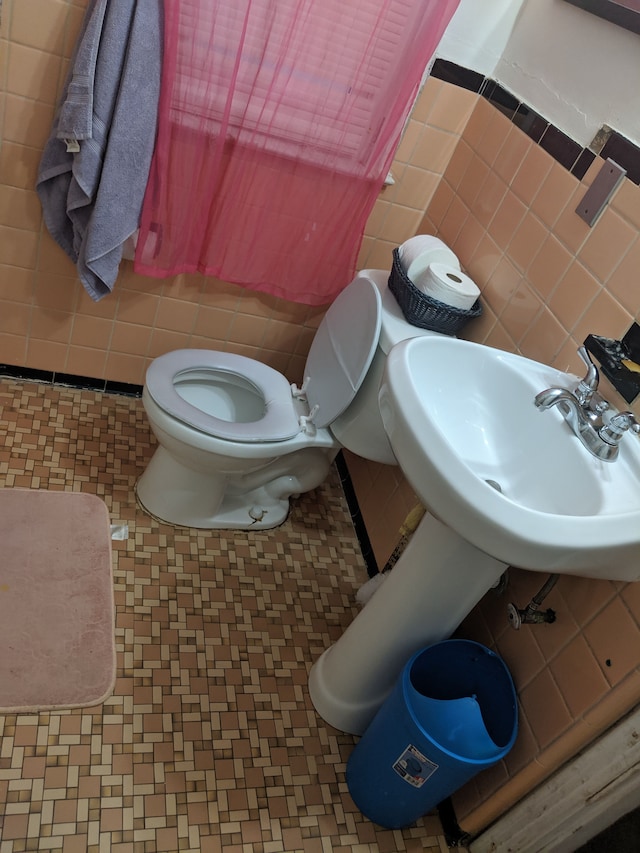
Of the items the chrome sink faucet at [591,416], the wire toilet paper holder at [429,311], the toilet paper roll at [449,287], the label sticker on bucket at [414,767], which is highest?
the chrome sink faucet at [591,416]

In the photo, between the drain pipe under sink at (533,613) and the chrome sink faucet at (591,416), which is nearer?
the chrome sink faucet at (591,416)

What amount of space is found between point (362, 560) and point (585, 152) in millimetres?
1244

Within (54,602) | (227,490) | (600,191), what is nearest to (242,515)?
(227,490)

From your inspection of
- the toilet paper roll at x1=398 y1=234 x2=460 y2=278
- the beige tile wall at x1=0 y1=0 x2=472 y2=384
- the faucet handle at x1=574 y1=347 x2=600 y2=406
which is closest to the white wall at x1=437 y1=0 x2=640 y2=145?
the beige tile wall at x1=0 y1=0 x2=472 y2=384

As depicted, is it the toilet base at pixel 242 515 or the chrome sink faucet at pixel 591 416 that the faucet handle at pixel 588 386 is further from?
the toilet base at pixel 242 515

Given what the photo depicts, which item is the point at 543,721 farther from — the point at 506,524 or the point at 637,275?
the point at 637,275

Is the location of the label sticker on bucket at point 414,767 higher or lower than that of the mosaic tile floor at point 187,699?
higher

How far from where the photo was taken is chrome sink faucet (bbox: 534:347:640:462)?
112 cm

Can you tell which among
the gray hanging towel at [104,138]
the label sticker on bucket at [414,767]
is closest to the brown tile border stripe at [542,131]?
the gray hanging towel at [104,138]

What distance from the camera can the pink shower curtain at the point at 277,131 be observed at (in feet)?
5.24

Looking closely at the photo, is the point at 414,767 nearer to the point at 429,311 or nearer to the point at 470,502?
the point at 470,502

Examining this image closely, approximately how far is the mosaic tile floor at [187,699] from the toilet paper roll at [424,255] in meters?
0.84

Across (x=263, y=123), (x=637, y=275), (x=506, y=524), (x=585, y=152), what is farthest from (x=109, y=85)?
(x=506, y=524)

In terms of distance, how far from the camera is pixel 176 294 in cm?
207
